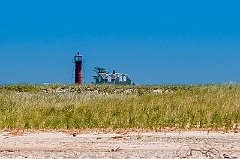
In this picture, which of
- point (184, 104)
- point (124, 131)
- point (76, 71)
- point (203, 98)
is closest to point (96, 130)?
point (124, 131)

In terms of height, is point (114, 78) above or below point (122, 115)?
above

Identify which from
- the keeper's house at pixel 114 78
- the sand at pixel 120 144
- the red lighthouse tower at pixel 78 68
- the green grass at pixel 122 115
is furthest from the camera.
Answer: the keeper's house at pixel 114 78

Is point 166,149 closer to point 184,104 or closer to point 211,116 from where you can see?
point 211,116

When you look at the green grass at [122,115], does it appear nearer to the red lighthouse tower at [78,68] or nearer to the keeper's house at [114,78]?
the red lighthouse tower at [78,68]

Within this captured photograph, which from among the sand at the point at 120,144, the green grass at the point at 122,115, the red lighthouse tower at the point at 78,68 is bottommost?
the sand at the point at 120,144

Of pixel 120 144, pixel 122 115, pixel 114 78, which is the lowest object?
pixel 120 144

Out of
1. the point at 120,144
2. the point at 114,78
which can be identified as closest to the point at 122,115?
the point at 120,144

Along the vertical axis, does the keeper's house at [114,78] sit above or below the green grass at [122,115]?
above

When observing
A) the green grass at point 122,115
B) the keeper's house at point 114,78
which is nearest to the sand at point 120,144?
the green grass at point 122,115

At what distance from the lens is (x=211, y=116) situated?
15352mm

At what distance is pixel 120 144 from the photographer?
10.7 metres

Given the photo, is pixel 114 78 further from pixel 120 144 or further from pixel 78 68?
pixel 120 144

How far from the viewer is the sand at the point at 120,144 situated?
9.81 m

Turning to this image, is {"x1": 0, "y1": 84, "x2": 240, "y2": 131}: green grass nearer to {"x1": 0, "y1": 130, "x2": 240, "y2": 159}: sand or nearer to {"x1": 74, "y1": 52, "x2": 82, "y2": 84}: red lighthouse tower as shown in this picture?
{"x1": 0, "y1": 130, "x2": 240, "y2": 159}: sand
